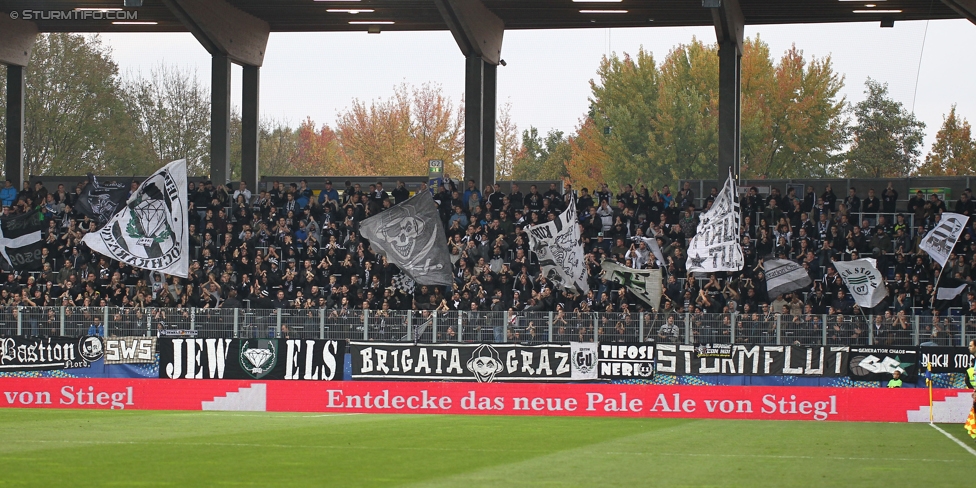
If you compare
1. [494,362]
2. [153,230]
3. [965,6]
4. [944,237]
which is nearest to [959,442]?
[944,237]

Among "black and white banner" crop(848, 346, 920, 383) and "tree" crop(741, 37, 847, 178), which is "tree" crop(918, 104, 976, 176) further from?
"black and white banner" crop(848, 346, 920, 383)

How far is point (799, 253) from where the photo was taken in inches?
1304

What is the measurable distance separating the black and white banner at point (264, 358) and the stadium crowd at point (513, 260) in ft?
3.83

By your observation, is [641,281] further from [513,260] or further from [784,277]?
[513,260]

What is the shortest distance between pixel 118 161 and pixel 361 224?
48568 mm

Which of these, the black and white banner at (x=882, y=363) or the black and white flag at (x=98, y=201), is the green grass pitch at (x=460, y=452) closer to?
the black and white banner at (x=882, y=363)

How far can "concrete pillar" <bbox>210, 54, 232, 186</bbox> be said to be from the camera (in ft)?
136

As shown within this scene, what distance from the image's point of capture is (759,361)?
98.4 ft

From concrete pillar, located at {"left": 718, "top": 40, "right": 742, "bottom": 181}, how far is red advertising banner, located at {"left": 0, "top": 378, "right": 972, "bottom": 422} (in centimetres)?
1280

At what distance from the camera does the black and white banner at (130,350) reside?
103ft

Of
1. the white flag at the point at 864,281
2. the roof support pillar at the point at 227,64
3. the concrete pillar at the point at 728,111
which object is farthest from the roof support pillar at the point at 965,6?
the roof support pillar at the point at 227,64

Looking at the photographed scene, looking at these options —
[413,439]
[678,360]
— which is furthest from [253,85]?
[413,439]

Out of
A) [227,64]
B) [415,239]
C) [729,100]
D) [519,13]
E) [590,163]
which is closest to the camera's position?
[415,239]

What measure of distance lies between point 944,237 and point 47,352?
23833 mm
